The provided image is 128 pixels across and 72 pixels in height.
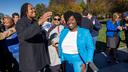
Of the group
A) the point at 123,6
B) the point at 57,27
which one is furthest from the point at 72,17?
the point at 123,6

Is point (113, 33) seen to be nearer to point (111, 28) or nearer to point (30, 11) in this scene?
point (111, 28)

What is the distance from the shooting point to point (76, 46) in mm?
5742

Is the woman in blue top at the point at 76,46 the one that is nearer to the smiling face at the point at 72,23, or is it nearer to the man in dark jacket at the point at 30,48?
the smiling face at the point at 72,23

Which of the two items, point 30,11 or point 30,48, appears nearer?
point 30,48

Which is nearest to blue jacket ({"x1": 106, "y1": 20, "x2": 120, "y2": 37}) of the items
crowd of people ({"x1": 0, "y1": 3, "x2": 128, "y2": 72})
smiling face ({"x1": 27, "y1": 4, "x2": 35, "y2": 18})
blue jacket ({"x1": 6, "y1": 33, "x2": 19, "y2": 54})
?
→ blue jacket ({"x1": 6, "y1": 33, "x2": 19, "y2": 54})

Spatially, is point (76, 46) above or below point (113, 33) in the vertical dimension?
above

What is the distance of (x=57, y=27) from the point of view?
7.80 metres

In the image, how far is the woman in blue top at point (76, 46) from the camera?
5.75m

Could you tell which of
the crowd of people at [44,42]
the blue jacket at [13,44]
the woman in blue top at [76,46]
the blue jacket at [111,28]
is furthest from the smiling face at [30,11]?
the blue jacket at [111,28]

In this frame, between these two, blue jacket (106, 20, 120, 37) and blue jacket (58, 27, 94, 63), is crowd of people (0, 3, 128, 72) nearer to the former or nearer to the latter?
blue jacket (58, 27, 94, 63)

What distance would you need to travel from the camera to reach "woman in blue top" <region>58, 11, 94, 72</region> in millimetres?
5746

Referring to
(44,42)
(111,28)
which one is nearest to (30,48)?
(44,42)

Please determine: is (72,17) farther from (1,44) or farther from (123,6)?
(123,6)

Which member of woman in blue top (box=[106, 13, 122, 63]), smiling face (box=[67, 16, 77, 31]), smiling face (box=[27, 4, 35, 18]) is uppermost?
smiling face (box=[27, 4, 35, 18])
